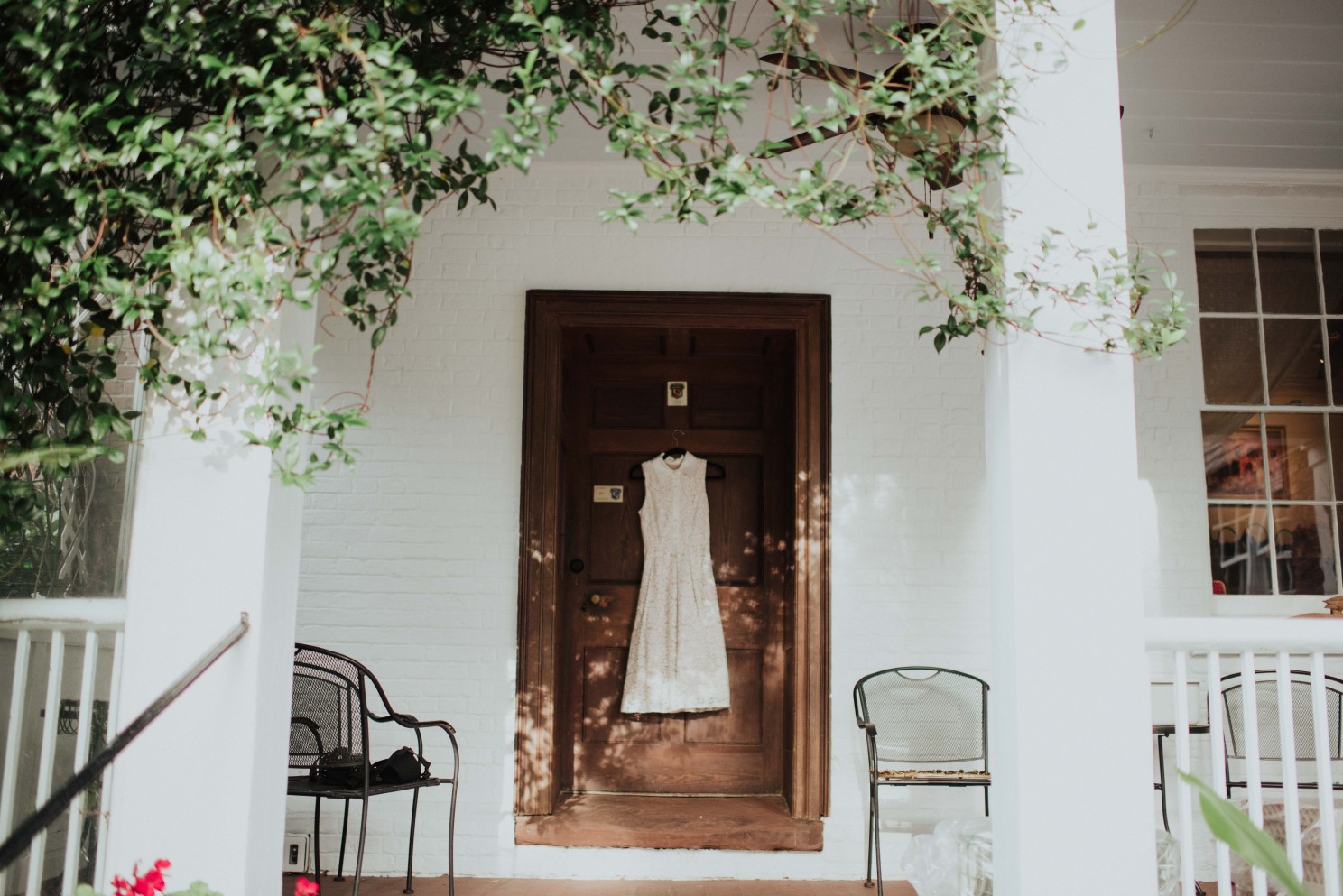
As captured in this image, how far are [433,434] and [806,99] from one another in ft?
6.50

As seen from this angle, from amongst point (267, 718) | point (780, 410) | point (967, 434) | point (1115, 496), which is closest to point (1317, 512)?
point (967, 434)

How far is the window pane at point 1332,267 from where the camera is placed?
4598 mm

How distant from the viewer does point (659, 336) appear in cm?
457

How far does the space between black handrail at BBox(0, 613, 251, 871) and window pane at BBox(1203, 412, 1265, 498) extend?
400 cm

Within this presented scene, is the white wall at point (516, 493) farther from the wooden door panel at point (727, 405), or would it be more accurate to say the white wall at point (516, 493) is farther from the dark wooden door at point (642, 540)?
the wooden door panel at point (727, 405)

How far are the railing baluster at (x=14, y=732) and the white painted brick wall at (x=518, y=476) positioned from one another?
2054 millimetres

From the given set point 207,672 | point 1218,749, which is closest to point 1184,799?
point 1218,749

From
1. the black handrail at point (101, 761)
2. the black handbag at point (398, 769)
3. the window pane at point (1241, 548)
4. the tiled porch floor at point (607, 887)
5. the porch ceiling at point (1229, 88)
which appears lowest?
the tiled porch floor at point (607, 887)

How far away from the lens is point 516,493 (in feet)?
14.1

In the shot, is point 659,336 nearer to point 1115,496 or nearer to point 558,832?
point 558,832

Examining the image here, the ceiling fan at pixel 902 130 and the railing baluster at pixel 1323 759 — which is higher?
the ceiling fan at pixel 902 130

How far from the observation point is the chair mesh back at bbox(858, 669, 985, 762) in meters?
4.21

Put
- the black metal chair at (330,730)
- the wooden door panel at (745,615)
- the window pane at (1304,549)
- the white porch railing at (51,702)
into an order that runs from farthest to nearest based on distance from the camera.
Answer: the wooden door panel at (745,615)
the window pane at (1304,549)
the black metal chair at (330,730)
the white porch railing at (51,702)

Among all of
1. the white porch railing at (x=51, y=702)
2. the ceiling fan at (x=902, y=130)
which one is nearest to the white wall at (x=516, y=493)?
the ceiling fan at (x=902, y=130)
